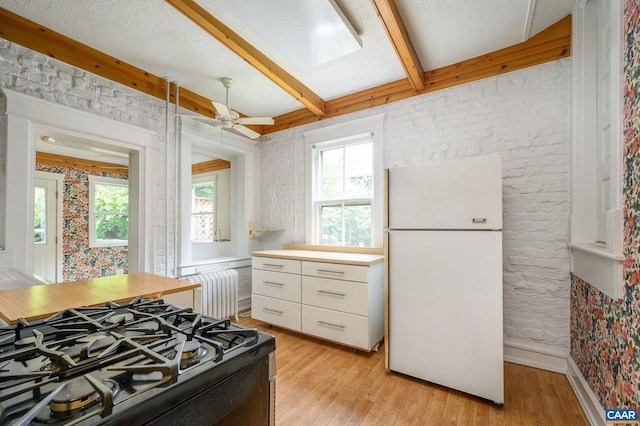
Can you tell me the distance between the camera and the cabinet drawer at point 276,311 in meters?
2.83

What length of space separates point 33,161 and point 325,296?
8.73 ft

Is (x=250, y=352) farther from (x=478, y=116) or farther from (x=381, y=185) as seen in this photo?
(x=478, y=116)

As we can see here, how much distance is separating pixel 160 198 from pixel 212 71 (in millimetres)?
1419

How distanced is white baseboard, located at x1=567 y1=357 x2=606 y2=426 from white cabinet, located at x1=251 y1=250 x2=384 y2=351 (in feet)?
4.58

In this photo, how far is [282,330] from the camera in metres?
3.05

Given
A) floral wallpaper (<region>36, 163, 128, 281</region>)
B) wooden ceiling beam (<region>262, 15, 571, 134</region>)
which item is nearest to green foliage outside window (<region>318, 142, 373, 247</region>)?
wooden ceiling beam (<region>262, 15, 571, 134</region>)

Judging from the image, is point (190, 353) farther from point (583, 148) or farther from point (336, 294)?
point (583, 148)

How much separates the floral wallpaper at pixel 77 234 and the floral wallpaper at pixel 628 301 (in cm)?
685

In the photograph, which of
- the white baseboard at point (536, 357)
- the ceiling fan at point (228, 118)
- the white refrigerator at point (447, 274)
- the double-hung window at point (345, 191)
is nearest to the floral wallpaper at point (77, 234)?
the ceiling fan at point (228, 118)

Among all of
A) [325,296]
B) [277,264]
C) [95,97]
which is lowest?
[325,296]

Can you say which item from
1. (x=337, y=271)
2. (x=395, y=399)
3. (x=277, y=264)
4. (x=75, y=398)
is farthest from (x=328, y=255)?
(x=75, y=398)

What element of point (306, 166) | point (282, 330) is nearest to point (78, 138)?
point (306, 166)

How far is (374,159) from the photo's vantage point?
121 inches

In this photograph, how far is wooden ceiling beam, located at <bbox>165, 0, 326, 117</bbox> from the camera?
1.84 metres
